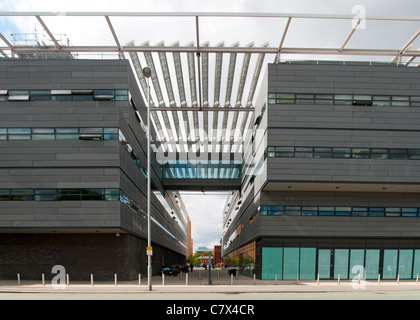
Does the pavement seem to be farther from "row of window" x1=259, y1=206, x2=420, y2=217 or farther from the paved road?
"row of window" x1=259, y1=206, x2=420, y2=217

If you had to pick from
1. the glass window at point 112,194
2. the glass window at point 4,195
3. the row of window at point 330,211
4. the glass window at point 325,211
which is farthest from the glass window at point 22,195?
the glass window at point 325,211

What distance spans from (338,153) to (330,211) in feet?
17.8

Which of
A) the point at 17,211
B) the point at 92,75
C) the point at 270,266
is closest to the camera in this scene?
the point at 17,211

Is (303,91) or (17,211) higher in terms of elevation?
(303,91)

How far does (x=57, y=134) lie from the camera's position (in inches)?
1039

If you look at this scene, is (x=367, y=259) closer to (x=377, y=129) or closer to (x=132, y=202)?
(x=377, y=129)

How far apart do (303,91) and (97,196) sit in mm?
Result: 19114

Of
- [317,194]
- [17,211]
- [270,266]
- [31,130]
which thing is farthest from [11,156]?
[317,194]

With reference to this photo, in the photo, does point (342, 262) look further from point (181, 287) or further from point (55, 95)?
point (55, 95)

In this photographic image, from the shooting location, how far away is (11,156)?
26.2m

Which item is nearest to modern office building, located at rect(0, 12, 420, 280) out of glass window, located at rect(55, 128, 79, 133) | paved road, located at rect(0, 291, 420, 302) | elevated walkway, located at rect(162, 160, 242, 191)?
glass window, located at rect(55, 128, 79, 133)

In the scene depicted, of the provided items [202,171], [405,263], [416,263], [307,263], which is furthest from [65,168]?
[416,263]

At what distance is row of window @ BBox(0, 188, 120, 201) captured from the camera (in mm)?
25688

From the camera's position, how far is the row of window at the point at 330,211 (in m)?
Result: 30.2
